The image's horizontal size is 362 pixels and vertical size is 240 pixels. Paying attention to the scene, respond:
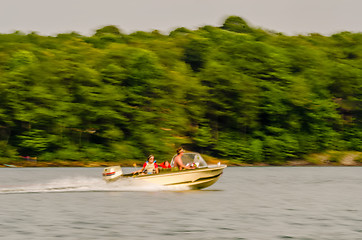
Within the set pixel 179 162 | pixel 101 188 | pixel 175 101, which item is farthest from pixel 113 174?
pixel 175 101

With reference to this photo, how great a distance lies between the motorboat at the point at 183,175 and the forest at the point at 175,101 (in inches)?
1601

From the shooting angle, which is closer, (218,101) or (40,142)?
(40,142)

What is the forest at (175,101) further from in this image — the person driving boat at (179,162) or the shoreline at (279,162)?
the person driving boat at (179,162)

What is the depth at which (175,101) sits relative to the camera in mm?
73812

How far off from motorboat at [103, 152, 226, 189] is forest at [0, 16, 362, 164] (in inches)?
1601

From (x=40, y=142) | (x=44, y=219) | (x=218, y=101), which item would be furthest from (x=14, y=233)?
(x=218, y=101)

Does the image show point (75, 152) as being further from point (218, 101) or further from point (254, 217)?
point (254, 217)

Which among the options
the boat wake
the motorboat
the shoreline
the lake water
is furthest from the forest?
the motorboat

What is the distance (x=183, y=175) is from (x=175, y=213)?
16.2 feet

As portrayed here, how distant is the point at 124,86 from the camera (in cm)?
7444

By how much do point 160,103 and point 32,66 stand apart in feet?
50.9

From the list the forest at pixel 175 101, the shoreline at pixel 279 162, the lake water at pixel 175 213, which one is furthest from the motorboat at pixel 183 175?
the forest at pixel 175 101

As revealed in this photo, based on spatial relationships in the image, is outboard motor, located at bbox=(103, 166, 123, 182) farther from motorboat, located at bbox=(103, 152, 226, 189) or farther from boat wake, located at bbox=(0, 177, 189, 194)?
boat wake, located at bbox=(0, 177, 189, 194)

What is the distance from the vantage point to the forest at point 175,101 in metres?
70.9
